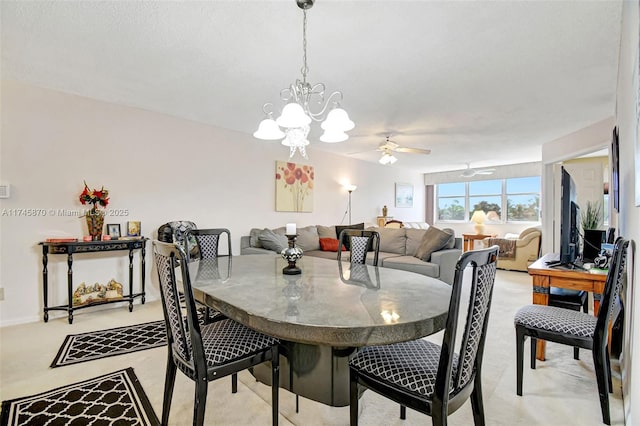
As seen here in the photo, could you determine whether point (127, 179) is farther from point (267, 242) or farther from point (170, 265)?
point (170, 265)

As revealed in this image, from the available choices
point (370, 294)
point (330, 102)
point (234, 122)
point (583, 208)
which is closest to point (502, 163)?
point (583, 208)

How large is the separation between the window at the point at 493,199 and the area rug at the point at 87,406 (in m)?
8.70

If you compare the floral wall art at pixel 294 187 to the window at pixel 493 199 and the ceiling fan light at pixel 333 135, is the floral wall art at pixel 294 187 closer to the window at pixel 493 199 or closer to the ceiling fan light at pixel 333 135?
the ceiling fan light at pixel 333 135

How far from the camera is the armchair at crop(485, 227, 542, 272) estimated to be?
6.00 m

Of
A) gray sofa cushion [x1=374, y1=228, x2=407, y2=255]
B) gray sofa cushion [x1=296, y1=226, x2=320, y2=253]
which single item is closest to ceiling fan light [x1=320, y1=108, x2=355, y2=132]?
gray sofa cushion [x1=296, y1=226, x2=320, y2=253]

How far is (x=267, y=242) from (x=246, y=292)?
2923 mm

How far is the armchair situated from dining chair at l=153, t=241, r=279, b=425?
6.01 metres

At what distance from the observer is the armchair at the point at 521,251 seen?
6.00m

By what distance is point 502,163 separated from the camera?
7.77m

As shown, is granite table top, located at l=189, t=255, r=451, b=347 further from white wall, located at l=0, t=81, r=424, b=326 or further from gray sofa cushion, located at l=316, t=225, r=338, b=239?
gray sofa cushion, located at l=316, t=225, r=338, b=239

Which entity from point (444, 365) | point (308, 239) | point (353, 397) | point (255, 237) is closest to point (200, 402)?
point (353, 397)

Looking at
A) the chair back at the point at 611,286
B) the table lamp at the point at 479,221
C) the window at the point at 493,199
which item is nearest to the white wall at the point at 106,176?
the chair back at the point at 611,286

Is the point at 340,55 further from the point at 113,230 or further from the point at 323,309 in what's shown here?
the point at 113,230

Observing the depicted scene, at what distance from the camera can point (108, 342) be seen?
2.69 meters
